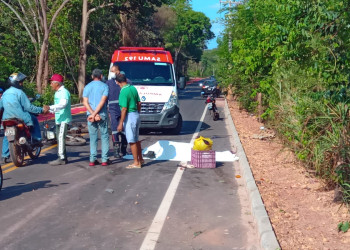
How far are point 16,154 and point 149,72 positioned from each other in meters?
7.35

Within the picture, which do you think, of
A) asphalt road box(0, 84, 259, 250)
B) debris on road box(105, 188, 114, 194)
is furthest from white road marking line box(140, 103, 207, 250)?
debris on road box(105, 188, 114, 194)

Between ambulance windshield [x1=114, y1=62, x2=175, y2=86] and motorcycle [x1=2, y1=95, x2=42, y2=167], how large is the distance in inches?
252

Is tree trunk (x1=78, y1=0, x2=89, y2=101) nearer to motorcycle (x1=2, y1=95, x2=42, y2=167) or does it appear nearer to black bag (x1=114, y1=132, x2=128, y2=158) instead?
black bag (x1=114, y1=132, x2=128, y2=158)

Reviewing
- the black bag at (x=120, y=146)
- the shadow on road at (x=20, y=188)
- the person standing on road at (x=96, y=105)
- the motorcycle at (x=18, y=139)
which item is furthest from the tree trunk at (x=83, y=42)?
the shadow on road at (x=20, y=188)

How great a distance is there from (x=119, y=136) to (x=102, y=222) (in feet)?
18.2

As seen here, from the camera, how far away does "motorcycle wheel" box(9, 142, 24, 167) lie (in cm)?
1069

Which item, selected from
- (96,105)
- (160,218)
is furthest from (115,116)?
(160,218)

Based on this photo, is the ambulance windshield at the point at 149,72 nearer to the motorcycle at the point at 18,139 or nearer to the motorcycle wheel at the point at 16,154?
the motorcycle at the point at 18,139

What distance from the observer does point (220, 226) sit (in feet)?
22.6

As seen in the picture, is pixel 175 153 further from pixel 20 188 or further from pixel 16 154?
pixel 20 188

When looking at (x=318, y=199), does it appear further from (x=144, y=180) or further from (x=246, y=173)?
(x=144, y=180)

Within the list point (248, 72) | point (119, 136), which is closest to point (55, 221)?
point (119, 136)

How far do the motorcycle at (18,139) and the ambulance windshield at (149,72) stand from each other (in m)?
6.41

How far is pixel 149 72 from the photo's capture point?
17.4m
